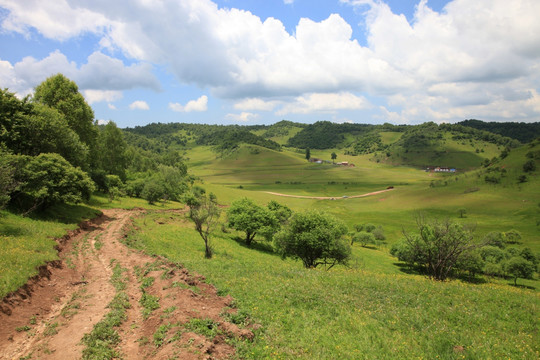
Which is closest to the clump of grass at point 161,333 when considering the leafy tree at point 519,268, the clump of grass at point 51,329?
the clump of grass at point 51,329

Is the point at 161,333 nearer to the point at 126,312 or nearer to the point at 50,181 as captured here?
the point at 126,312

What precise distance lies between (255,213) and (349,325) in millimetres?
41261

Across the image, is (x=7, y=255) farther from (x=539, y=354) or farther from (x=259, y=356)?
(x=539, y=354)

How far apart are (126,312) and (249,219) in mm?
38145

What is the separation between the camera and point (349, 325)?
44.2 ft

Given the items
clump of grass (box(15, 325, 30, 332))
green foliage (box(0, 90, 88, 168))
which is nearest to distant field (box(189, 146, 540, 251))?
green foliage (box(0, 90, 88, 168))

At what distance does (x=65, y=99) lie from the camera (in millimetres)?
53625

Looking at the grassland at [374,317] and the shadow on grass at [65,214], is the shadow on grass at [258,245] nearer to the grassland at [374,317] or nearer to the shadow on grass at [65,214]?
the shadow on grass at [65,214]

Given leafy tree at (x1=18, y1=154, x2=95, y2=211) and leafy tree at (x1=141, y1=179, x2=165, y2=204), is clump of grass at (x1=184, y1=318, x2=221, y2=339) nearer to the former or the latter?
leafy tree at (x1=18, y1=154, x2=95, y2=211)

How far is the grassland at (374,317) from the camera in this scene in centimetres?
1144

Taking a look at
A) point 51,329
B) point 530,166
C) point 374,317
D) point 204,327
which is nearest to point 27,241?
point 51,329

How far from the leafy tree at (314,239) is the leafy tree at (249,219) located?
12707 millimetres

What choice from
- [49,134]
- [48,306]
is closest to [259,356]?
[48,306]

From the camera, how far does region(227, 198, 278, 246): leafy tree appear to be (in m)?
52.2
